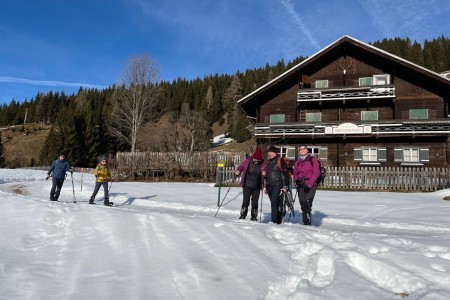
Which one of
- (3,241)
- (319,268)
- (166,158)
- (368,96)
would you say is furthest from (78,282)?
(368,96)

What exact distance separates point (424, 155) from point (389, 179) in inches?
372

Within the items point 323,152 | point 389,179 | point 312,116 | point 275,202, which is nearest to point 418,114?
point 323,152

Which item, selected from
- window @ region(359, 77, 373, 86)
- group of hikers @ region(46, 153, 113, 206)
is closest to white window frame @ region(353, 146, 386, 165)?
window @ region(359, 77, 373, 86)

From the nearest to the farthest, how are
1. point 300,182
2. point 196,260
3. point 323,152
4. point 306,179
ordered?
point 196,260
point 306,179
point 300,182
point 323,152

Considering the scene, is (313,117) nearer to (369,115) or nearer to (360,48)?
(369,115)

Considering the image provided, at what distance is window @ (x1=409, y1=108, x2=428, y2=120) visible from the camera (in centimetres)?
2609

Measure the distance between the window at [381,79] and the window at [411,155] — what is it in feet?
19.0

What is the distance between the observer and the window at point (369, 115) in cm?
2773

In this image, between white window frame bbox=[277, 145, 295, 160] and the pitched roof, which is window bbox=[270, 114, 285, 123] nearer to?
white window frame bbox=[277, 145, 295, 160]

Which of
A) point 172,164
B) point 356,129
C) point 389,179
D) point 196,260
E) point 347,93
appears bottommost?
point 196,260

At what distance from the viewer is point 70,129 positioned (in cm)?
4575

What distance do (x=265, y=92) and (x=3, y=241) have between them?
90.4 ft

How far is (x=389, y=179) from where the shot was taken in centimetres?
1895

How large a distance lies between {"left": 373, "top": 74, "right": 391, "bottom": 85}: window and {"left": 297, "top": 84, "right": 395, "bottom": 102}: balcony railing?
4.76 feet
